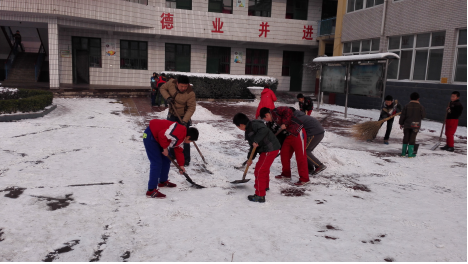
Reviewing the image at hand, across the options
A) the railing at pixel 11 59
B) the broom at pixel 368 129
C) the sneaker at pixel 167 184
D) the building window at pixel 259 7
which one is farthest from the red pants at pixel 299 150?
the railing at pixel 11 59

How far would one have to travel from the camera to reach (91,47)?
2016 cm

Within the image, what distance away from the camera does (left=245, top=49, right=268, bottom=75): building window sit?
2309 centimetres

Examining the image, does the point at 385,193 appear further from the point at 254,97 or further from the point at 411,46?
the point at 254,97

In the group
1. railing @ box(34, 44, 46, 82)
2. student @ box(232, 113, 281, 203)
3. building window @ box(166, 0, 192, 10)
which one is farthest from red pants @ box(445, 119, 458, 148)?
railing @ box(34, 44, 46, 82)

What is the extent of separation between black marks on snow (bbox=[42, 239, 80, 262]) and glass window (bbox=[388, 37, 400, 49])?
15.6 m

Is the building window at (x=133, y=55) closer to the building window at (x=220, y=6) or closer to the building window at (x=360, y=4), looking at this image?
the building window at (x=220, y=6)

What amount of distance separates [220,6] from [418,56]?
12.3 m

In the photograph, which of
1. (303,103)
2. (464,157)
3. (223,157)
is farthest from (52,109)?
(464,157)

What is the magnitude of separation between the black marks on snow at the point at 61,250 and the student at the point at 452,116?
27.9 feet

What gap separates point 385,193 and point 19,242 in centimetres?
473

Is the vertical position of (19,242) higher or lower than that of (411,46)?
lower

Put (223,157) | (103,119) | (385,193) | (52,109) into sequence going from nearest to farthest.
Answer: (385,193), (223,157), (103,119), (52,109)

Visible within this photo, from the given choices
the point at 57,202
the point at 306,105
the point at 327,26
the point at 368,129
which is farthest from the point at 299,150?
the point at 327,26

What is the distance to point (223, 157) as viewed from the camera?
22.4 ft
